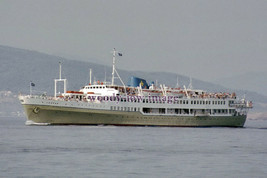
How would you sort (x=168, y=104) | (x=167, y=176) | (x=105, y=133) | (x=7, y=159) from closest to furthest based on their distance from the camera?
(x=167, y=176), (x=7, y=159), (x=105, y=133), (x=168, y=104)

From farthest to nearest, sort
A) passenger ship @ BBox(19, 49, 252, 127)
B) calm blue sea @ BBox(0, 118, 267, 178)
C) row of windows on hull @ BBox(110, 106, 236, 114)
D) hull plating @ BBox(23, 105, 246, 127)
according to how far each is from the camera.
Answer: row of windows on hull @ BBox(110, 106, 236, 114), passenger ship @ BBox(19, 49, 252, 127), hull plating @ BBox(23, 105, 246, 127), calm blue sea @ BBox(0, 118, 267, 178)

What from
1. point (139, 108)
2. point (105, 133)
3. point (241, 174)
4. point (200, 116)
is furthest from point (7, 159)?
point (200, 116)

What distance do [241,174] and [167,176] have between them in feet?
19.2

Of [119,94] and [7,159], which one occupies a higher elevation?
[119,94]

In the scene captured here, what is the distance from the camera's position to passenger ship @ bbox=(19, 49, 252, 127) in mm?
103375

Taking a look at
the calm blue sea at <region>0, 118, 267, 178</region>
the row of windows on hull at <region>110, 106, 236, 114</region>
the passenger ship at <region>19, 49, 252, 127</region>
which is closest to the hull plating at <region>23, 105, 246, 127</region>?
the passenger ship at <region>19, 49, 252, 127</region>

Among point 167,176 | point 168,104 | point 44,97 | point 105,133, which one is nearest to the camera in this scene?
point 167,176

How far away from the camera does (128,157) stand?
5709 cm

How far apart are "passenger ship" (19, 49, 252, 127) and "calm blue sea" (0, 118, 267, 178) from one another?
72.0 feet

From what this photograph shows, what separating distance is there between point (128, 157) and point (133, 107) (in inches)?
2042

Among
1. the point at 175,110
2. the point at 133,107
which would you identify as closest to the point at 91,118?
the point at 133,107

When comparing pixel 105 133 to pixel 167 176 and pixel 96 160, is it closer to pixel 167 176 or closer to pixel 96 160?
pixel 96 160

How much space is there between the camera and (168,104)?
369 ft

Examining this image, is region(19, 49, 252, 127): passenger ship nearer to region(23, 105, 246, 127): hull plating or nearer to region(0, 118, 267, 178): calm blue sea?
region(23, 105, 246, 127): hull plating
